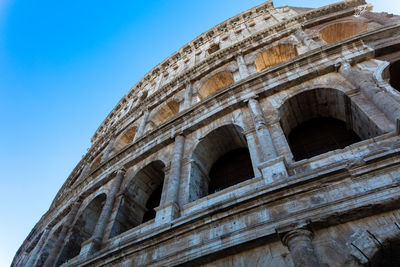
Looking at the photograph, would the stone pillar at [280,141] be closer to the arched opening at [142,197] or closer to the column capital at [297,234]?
the column capital at [297,234]

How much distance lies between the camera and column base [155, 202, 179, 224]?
19.8 feet

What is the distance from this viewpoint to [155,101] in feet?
45.3

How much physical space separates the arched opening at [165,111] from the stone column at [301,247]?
9.89 metres

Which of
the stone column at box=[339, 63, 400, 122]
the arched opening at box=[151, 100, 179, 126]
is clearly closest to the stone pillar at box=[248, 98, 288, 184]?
the stone column at box=[339, 63, 400, 122]

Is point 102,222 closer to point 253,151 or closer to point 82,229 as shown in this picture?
point 82,229

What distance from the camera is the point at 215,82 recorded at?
12766mm

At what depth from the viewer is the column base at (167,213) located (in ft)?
19.8

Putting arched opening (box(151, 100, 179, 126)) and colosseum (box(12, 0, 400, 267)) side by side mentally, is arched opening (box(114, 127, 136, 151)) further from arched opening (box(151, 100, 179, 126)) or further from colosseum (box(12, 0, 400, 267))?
arched opening (box(151, 100, 179, 126))

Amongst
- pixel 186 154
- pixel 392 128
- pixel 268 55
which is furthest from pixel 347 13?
pixel 186 154

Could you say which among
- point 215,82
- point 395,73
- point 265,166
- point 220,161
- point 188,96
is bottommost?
point 265,166

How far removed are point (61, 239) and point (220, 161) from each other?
22.1ft

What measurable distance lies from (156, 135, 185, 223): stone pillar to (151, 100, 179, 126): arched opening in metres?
4.67

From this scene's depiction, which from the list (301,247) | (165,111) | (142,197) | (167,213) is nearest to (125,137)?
(165,111)

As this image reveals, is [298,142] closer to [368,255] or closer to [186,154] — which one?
[186,154]
